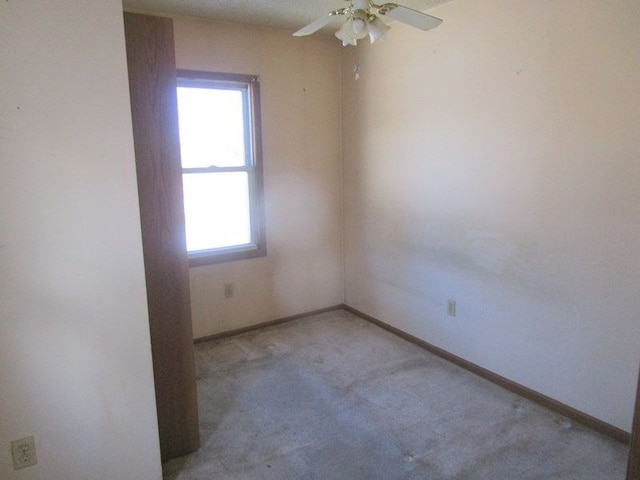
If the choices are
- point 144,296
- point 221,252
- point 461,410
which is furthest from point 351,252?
point 144,296

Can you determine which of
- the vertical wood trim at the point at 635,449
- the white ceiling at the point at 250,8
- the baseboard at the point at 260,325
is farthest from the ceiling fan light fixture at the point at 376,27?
the baseboard at the point at 260,325

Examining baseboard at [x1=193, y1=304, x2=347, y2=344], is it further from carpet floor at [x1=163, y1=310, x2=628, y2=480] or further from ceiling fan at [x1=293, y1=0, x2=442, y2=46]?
ceiling fan at [x1=293, y1=0, x2=442, y2=46]

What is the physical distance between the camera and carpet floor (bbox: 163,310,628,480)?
2.12 metres

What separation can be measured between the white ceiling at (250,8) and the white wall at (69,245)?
57.8 inches

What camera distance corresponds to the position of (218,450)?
89.4 inches

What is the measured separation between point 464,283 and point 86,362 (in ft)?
7.73

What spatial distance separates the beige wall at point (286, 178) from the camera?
350cm

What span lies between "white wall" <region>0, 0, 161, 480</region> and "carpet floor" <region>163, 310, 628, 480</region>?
23.5 inches

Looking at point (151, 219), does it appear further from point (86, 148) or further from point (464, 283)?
point (464, 283)

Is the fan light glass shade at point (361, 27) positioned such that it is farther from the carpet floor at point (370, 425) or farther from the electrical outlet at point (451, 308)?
the carpet floor at point (370, 425)

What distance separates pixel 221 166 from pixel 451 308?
2.09 meters

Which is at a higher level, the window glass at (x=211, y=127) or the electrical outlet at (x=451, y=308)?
the window glass at (x=211, y=127)

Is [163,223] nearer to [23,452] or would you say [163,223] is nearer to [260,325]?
[23,452]

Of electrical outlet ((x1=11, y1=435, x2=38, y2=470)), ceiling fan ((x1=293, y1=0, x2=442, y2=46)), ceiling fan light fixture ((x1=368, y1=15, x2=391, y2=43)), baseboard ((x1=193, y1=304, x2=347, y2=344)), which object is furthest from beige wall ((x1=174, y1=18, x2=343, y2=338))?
electrical outlet ((x1=11, y1=435, x2=38, y2=470))
